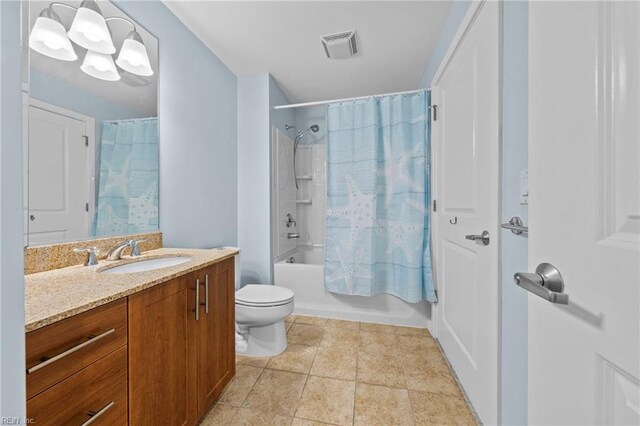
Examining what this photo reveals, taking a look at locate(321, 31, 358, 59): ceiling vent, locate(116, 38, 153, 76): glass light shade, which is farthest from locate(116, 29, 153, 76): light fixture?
locate(321, 31, 358, 59): ceiling vent

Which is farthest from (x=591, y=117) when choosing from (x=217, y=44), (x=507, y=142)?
(x=217, y=44)

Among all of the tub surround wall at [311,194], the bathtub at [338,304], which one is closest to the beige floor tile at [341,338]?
the bathtub at [338,304]

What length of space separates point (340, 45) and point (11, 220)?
84.8 inches

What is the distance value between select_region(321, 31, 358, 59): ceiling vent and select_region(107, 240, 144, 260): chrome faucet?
6.22 feet

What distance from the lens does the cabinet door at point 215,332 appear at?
3.70ft

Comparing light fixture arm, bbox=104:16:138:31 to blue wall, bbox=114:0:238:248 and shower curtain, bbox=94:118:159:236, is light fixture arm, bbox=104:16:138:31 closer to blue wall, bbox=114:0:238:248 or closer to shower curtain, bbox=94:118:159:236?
blue wall, bbox=114:0:238:248

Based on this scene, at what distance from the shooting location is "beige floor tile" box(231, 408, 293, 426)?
1.20 m

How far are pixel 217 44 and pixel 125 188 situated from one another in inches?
55.1

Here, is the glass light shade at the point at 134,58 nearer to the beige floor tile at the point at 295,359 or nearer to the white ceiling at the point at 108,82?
the white ceiling at the point at 108,82

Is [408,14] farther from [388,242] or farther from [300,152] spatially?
[300,152]

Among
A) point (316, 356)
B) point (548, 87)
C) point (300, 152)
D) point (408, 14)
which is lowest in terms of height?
point (316, 356)

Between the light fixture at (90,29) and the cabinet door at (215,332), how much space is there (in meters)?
1.25

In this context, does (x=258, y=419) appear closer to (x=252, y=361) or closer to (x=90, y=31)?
(x=252, y=361)

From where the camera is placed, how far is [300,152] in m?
3.34
